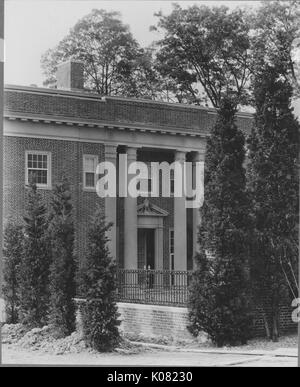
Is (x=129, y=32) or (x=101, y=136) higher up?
(x=129, y=32)

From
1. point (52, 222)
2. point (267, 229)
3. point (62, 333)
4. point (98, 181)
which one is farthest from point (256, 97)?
point (62, 333)

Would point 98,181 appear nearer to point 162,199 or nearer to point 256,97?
point 162,199

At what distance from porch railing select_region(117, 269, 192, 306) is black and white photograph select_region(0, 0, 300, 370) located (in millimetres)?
28

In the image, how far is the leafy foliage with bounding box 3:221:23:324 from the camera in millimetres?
11148

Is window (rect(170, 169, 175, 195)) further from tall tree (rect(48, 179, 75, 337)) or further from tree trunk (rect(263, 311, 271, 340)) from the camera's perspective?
tree trunk (rect(263, 311, 271, 340))

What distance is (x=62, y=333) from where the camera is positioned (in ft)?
36.6

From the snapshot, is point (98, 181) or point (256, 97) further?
point (256, 97)

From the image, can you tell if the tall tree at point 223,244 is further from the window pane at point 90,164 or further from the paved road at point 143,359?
the window pane at point 90,164

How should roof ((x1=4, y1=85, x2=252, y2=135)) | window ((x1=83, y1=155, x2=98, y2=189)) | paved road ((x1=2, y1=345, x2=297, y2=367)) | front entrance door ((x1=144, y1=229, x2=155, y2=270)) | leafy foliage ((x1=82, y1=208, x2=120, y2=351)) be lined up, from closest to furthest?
paved road ((x1=2, y1=345, x2=297, y2=367)) < leafy foliage ((x1=82, y1=208, x2=120, y2=351)) < roof ((x1=4, y1=85, x2=252, y2=135)) < window ((x1=83, y1=155, x2=98, y2=189)) < front entrance door ((x1=144, y1=229, x2=155, y2=270))

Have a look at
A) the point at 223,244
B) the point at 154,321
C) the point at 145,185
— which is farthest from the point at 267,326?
the point at 145,185

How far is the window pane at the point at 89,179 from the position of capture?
37.2ft

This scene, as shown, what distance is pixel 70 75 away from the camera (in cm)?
1140

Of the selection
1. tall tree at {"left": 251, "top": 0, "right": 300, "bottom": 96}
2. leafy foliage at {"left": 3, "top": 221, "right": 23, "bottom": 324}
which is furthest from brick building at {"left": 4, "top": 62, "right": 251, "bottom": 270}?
tall tree at {"left": 251, "top": 0, "right": 300, "bottom": 96}

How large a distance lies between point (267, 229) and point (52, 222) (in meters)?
3.44
